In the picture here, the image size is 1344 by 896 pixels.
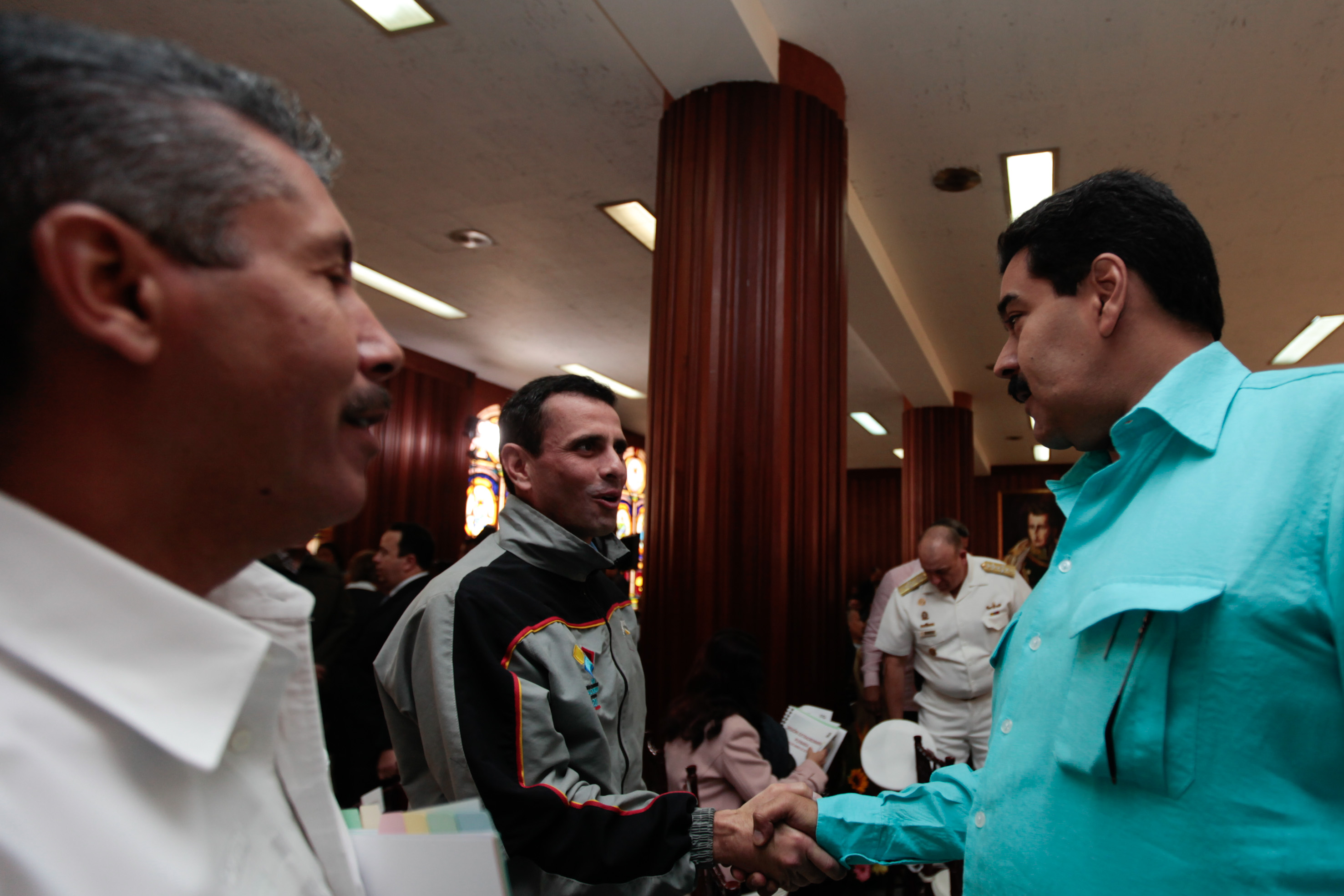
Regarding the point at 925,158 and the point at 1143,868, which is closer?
the point at 1143,868

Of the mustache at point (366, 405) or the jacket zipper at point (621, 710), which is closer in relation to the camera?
the mustache at point (366, 405)

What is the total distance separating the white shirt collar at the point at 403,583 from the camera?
372 cm

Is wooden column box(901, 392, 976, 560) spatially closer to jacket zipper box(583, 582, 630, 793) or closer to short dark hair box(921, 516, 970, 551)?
short dark hair box(921, 516, 970, 551)

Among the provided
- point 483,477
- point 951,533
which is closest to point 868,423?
point 483,477

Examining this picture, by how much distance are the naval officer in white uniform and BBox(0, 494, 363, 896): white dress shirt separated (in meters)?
3.91

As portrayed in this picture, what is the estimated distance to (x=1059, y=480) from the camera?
136cm

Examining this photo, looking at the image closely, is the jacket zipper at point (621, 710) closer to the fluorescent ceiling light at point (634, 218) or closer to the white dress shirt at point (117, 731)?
the white dress shirt at point (117, 731)

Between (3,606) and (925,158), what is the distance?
16.1 ft

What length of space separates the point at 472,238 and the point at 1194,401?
213 inches

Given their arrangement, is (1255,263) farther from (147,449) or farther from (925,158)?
(147,449)

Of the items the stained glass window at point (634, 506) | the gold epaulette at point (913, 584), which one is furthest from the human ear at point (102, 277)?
the stained glass window at point (634, 506)

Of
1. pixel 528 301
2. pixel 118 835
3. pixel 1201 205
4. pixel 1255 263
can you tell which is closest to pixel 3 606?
pixel 118 835

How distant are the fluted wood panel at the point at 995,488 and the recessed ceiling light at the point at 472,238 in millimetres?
13295

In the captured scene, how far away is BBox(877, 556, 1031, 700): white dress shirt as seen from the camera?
4.02 meters
